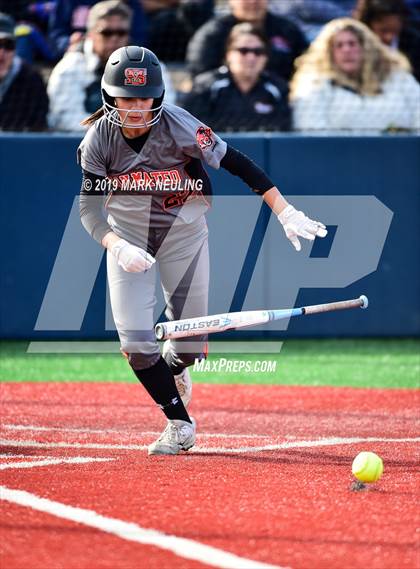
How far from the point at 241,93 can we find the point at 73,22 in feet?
6.50

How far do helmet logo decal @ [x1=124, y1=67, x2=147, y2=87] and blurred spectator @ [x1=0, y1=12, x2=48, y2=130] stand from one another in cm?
508

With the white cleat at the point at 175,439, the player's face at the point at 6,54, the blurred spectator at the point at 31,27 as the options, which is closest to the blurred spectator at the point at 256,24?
the blurred spectator at the point at 31,27

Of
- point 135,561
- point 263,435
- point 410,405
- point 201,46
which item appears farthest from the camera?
point 201,46

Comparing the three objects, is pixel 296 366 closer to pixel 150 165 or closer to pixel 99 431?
pixel 99 431

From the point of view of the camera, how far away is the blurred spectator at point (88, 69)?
9898 millimetres

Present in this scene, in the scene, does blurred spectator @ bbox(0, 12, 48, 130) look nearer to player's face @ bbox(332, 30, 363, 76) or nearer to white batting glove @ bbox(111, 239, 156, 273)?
player's face @ bbox(332, 30, 363, 76)

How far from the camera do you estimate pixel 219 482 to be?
15.6 ft

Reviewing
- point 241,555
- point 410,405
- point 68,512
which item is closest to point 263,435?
point 410,405

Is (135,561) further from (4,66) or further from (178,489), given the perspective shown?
(4,66)

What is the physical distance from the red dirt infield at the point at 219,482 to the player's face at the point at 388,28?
456cm

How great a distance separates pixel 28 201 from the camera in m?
10.0

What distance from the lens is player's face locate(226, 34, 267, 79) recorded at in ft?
32.9

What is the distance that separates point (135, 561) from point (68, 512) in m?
0.68

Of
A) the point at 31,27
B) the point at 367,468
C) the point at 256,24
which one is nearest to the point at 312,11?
the point at 256,24
